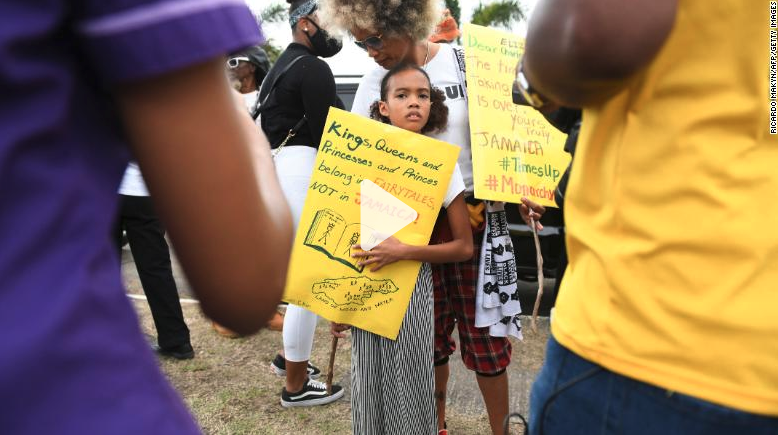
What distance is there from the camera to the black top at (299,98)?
116 inches

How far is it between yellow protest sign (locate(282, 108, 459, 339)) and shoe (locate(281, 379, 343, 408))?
112cm

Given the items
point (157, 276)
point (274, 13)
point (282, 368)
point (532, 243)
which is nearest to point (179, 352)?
point (157, 276)

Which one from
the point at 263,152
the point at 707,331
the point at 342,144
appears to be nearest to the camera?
the point at 263,152

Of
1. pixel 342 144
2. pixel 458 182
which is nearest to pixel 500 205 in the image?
pixel 458 182

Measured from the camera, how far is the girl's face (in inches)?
91.0

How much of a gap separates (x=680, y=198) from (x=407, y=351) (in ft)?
4.67

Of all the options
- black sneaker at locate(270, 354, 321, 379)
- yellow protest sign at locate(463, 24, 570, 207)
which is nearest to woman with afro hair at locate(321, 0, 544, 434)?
yellow protest sign at locate(463, 24, 570, 207)

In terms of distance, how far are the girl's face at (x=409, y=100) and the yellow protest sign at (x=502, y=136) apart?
0.63ft

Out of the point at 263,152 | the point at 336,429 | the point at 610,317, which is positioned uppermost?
the point at 263,152

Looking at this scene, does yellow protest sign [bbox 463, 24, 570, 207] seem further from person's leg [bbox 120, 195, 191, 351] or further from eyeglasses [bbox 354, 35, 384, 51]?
person's leg [bbox 120, 195, 191, 351]

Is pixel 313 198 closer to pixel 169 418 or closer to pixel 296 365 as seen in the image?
pixel 296 365

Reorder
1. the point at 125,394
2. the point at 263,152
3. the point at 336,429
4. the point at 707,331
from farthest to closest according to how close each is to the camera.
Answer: the point at 336,429 → the point at 707,331 → the point at 263,152 → the point at 125,394

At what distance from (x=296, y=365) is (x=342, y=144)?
1363mm

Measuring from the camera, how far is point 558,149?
2.54 meters
